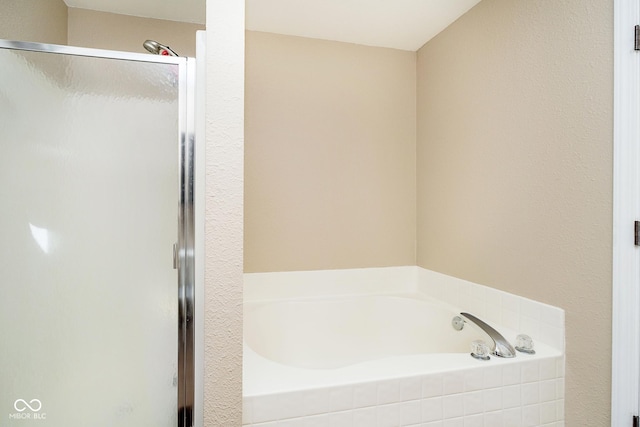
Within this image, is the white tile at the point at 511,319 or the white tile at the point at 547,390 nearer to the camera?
the white tile at the point at 547,390

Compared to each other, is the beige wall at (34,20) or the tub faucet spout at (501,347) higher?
the beige wall at (34,20)

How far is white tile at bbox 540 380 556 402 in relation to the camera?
5.02 feet

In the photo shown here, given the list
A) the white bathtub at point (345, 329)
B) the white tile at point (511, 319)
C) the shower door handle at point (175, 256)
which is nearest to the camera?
the shower door handle at point (175, 256)

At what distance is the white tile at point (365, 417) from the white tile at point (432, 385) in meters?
0.21

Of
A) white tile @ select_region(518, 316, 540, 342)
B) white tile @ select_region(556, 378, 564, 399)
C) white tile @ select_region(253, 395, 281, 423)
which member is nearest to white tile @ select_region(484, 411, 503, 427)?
white tile @ select_region(556, 378, 564, 399)

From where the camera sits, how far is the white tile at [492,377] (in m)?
1.44

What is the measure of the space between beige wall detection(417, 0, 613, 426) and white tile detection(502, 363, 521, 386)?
0.83 ft

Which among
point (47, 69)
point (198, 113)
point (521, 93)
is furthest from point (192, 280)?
point (521, 93)

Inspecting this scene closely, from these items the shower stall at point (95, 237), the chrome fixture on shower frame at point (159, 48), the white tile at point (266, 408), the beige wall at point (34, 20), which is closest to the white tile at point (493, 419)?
the white tile at point (266, 408)

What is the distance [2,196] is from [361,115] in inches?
80.6

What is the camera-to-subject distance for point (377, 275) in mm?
2629

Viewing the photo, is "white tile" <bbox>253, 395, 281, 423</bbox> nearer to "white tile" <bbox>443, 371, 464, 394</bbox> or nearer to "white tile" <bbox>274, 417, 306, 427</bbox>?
"white tile" <bbox>274, 417, 306, 427</bbox>

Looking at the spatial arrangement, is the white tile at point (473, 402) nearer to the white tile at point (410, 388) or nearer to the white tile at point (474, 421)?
the white tile at point (474, 421)

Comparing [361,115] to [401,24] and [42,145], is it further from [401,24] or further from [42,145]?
[42,145]
